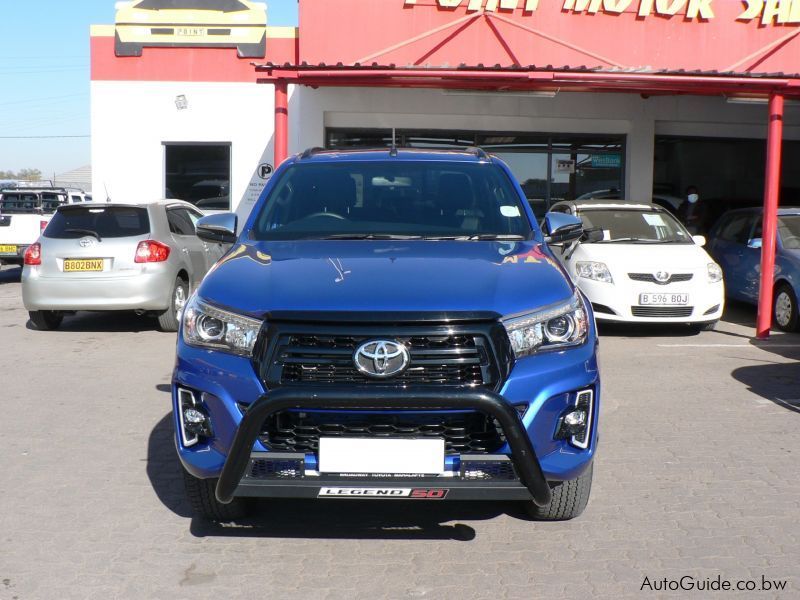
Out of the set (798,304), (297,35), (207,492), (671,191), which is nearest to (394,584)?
(207,492)

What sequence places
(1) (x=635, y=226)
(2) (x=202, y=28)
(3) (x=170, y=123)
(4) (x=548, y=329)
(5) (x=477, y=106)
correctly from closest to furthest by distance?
(4) (x=548, y=329), (1) (x=635, y=226), (5) (x=477, y=106), (2) (x=202, y=28), (3) (x=170, y=123)

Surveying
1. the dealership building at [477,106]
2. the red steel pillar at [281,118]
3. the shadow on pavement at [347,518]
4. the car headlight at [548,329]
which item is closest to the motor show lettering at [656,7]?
the dealership building at [477,106]

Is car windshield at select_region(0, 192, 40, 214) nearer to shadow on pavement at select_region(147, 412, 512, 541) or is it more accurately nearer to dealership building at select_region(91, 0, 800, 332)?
dealership building at select_region(91, 0, 800, 332)

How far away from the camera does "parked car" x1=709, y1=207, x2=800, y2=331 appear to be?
453 inches

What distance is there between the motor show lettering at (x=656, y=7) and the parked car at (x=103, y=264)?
6.88 metres

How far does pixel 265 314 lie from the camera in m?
3.99

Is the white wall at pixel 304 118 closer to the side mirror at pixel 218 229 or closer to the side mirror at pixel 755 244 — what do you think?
the side mirror at pixel 755 244

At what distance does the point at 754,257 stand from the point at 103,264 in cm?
797

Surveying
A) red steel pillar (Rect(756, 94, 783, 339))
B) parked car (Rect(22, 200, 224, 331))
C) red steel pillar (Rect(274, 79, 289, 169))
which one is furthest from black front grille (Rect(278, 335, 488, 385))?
red steel pillar (Rect(274, 79, 289, 169))

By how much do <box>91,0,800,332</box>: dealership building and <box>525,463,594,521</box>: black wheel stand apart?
37.0ft

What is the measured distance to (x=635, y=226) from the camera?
12188mm

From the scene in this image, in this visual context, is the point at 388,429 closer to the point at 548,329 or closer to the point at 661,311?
the point at 548,329

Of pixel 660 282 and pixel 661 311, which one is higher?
pixel 660 282

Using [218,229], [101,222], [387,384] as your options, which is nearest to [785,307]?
[101,222]
